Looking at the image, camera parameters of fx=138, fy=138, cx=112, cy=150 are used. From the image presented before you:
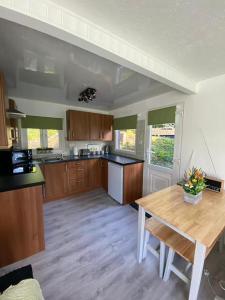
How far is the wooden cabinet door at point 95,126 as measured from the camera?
145 inches

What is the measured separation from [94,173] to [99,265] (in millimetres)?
2147

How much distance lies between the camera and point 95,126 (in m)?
3.75

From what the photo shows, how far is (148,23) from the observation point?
3.37 ft

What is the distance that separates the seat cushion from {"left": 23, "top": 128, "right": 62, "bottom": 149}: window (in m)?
3.05

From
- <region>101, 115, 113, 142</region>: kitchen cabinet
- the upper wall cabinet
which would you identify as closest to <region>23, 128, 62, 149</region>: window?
the upper wall cabinet

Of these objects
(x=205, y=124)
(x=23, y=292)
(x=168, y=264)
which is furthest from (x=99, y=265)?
(x=205, y=124)

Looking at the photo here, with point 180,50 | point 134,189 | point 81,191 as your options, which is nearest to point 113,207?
point 134,189

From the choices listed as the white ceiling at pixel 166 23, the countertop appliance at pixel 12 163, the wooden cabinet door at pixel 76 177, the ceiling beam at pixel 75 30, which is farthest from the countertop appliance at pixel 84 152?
the white ceiling at pixel 166 23

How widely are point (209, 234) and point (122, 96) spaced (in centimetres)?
262

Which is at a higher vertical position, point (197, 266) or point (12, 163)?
point (12, 163)

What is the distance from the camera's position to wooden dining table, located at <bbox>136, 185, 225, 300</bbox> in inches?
41.5

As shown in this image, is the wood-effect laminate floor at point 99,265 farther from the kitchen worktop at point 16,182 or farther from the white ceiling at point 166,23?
the white ceiling at point 166,23

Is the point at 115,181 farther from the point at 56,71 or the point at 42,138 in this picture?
the point at 56,71

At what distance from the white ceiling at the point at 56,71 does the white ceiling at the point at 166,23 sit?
451mm
